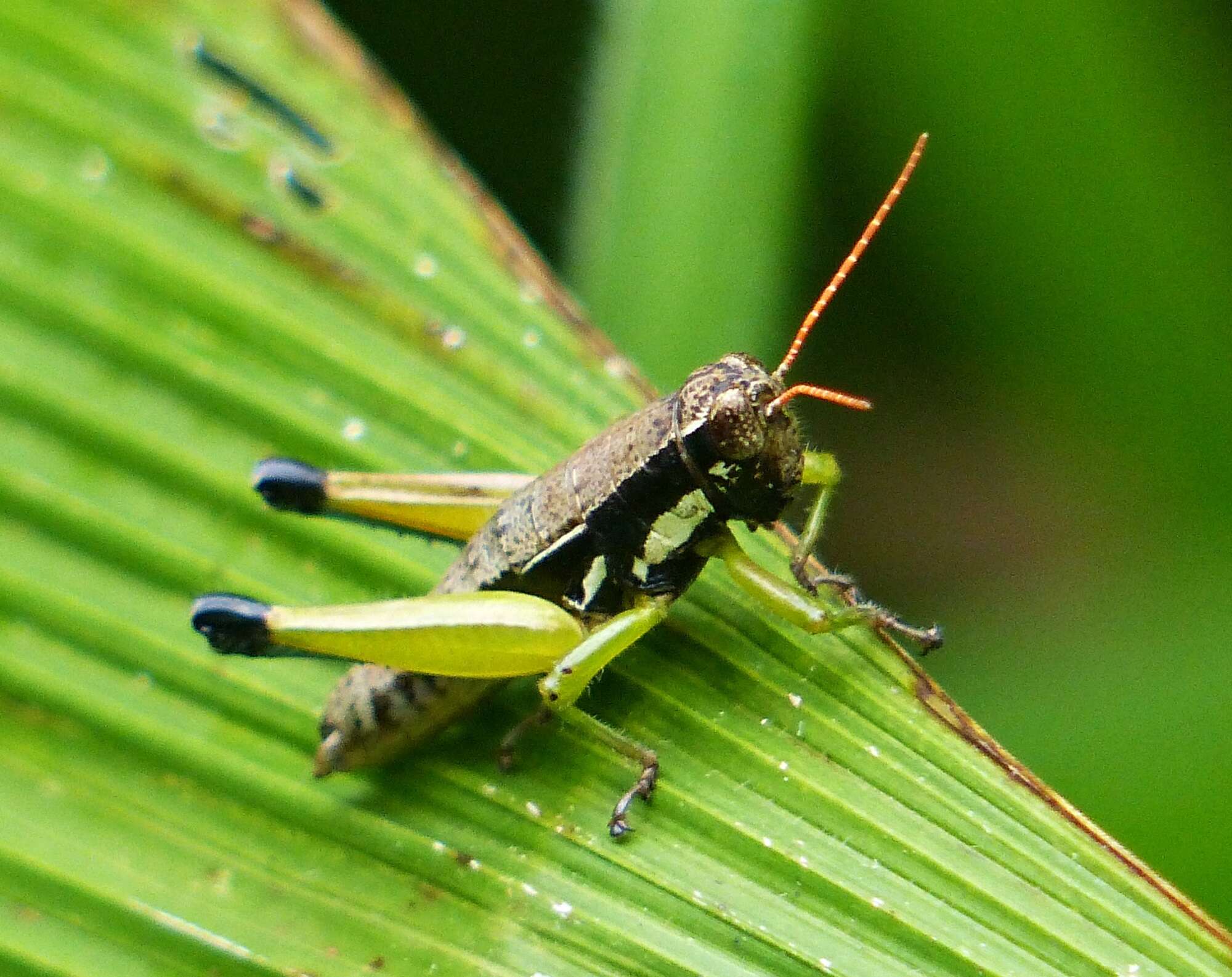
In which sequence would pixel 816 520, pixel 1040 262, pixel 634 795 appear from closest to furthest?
pixel 634 795, pixel 816 520, pixel 1040 262

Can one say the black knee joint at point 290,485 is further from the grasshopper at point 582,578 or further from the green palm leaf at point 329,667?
the green palm leaf at point 329,667

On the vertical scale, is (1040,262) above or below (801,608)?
above

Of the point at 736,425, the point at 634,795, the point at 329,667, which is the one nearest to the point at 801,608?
the point at 736,425

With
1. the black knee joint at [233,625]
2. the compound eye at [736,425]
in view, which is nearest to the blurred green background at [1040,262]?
the compound eye at [736,425]

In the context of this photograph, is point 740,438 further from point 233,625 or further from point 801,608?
point 233,625

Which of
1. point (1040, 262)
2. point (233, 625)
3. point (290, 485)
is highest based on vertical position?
point (1040, 262)
